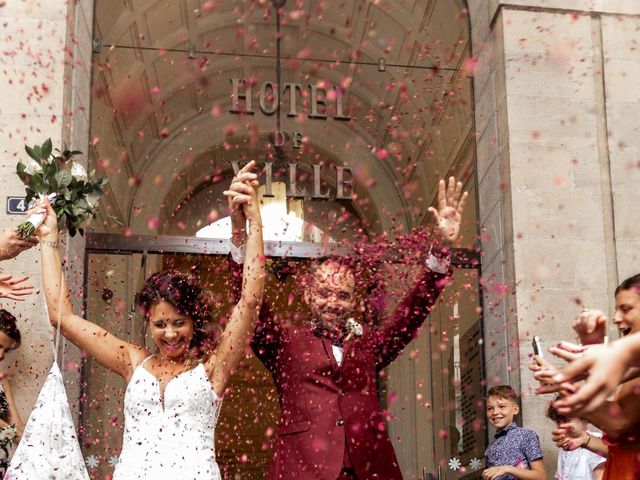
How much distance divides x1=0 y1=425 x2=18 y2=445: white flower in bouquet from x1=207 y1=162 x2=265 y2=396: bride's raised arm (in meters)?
2.01


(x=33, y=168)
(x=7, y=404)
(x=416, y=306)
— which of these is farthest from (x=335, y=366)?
(x=7, y=404)

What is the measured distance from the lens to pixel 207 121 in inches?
476

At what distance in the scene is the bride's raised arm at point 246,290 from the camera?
3.64 m

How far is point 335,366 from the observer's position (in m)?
3.99

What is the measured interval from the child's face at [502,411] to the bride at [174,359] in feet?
8.05

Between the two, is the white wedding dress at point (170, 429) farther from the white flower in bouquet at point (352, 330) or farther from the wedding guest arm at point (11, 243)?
the wedding guest arm at point (11, 243)

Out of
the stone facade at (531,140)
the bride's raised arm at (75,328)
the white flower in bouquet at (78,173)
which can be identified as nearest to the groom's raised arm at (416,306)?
the bride's raised arm at (75,328)

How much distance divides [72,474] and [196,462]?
18.4 inches

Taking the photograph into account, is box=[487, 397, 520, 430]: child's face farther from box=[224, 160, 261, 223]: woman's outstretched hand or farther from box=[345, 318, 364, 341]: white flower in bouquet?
box=[224, 160, 261, 223]: woman's outstretched hand

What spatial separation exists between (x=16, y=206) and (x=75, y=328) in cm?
235

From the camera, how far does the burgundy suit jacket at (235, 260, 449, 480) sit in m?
3.82

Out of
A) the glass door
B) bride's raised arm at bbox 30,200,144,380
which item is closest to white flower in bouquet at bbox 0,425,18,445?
bride's raised arm at bbox 30,200,144,380

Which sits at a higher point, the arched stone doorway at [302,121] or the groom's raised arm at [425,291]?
the arched stone doorway at [302,121]

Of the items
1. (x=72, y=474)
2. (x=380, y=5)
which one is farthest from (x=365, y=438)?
(x=380, y=5)
